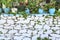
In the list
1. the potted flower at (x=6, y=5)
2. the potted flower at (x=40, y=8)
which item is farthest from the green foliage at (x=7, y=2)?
the potted flower at (x=40, y=8)

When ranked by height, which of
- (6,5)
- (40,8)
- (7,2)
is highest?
(7,2)

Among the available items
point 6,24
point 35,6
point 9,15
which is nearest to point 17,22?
A: point 6,24

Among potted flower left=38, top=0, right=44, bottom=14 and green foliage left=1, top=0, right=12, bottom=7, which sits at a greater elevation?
green foliage left=1, top=0, right=12, bottom=7

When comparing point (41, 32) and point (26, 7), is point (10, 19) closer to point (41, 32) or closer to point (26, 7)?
point (26, 7)

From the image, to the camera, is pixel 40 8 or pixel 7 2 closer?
pixel 7 2

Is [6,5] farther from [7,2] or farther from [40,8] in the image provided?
[40,8]

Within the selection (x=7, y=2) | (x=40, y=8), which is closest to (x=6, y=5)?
(x=7, y=2)

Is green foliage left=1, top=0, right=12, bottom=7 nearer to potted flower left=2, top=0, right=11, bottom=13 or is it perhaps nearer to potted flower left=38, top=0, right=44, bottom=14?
potted flower left=2, top=0, right=11, bottom=13

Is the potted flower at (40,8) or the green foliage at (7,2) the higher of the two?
the green foliage at (7,2)

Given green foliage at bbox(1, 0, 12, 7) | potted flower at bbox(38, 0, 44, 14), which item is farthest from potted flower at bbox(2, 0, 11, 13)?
potted flower at bbox(38, 0, 44, 14)

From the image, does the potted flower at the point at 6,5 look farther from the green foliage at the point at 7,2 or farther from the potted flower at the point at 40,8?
the potted flower at the point at 40,8

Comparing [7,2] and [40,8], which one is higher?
[7,2]

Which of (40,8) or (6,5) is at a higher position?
(6,5)

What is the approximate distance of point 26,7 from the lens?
24.6ft
